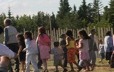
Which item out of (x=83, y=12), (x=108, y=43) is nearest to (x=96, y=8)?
(x=83, y=12)

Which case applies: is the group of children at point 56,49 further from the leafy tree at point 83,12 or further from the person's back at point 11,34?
the leafy tree at point 83,12

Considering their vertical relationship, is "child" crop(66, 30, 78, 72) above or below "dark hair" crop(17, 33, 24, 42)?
below

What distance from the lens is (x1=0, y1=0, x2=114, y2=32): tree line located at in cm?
8521

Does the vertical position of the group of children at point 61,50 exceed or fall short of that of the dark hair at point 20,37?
it falls short

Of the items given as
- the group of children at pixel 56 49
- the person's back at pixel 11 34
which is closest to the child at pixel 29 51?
the group of children at pixel 56 49

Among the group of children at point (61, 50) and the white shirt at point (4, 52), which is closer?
the white shirt at point (4, 52)

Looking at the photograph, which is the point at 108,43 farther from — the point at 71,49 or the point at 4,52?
the point at 4,52

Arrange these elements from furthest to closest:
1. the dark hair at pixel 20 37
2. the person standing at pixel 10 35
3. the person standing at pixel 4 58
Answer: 1. the dark hair at pixel 20 37
2. the person standing at pixel 10 35
3. the person standing at pixel 4 58

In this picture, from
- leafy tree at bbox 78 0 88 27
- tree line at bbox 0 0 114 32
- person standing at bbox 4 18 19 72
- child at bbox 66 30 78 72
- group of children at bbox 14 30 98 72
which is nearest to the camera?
group of children at bbox 14 30 98 72

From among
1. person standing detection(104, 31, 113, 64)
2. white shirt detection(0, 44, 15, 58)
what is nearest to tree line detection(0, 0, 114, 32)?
person standing detection(104, 31, 113, 64)

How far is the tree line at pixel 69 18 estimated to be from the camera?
3355 inches

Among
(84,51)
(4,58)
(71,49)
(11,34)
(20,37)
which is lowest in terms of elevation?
(4,58)

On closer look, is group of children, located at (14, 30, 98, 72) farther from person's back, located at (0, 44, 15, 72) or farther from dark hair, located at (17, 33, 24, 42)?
person's back, located at (0, 44, 15, 72)

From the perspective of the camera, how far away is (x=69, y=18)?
9012cm
